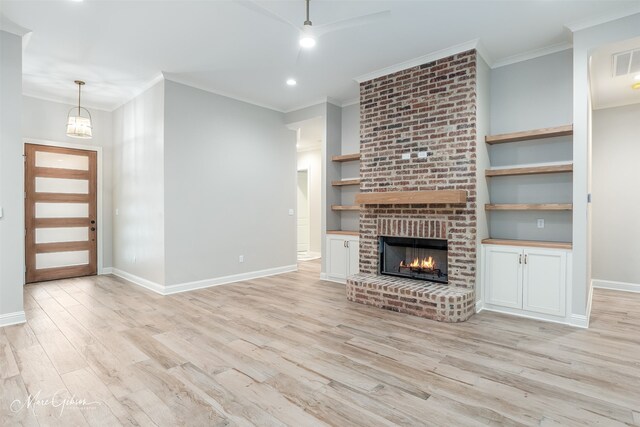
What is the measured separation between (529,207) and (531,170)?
0.43 metres

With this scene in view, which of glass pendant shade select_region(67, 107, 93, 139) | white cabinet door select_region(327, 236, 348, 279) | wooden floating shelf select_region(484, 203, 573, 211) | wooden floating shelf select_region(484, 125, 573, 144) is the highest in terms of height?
glass pendant shade select_region(67, 107, 93, 139)

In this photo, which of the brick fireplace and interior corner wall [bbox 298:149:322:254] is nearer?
the brick fireplace

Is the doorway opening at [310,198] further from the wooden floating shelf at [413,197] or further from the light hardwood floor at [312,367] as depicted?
the light hardwood floor at [312,367]

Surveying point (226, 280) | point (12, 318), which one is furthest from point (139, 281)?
point (12, 318)

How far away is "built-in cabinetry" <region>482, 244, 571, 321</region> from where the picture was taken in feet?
11.6

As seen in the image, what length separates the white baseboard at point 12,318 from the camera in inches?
136

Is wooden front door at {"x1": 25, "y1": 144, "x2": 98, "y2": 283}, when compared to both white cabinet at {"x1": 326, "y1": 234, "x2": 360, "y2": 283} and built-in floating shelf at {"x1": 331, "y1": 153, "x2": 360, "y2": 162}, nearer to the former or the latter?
white cabinet at {"x1": 326, "y1": 234, "x2": 360, "y2": 283}

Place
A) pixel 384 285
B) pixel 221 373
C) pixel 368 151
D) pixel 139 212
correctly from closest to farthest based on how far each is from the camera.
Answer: pixel 221 373
pixel 384 285
pixel 368 151
pixel 139 212

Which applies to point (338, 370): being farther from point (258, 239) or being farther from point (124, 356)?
Answer: point (258, 239)

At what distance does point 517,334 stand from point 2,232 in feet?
17.3

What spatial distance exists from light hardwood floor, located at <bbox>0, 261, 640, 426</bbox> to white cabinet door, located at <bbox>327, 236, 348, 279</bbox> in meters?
1.41

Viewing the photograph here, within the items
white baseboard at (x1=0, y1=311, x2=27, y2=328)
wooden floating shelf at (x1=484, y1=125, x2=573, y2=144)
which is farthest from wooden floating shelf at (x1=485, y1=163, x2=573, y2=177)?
white baseboard at (x1=0, y1=311, x2=27, y2=328)

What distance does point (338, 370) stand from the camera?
254 cm

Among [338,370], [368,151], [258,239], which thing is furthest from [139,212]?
[338,370]
